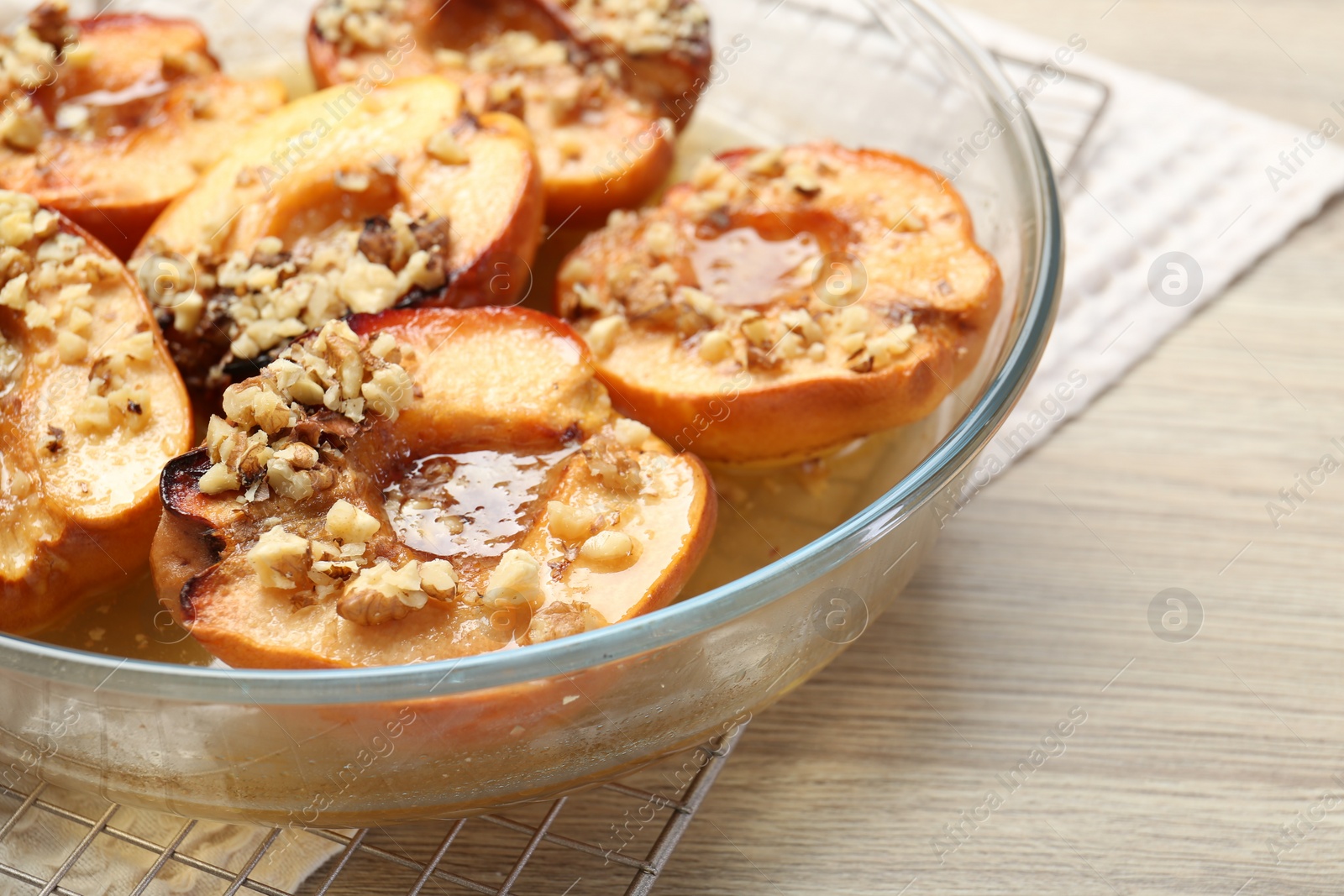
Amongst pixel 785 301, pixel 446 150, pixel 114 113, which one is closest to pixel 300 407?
pixel 446 150

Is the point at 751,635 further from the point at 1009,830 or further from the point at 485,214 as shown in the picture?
the point at 485,214

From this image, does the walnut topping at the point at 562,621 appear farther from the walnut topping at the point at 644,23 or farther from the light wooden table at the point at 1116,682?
the walnut topping at the point at 644,23

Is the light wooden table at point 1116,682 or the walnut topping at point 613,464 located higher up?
the walnut topping at point 613,464

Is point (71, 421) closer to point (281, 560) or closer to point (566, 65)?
point (281, 560)

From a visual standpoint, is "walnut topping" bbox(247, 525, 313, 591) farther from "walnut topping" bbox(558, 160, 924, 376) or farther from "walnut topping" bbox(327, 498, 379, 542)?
"walnut topping" bbox(558, 160, 924, 376)

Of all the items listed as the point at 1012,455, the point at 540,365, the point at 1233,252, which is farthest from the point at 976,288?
the point at 1233,252

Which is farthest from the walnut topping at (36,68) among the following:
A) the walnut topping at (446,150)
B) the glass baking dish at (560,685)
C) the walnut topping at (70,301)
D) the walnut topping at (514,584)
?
the walnut topping at (514,584)
